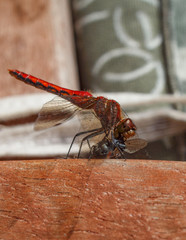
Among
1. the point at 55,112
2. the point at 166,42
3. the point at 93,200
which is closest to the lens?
the point at 93,200

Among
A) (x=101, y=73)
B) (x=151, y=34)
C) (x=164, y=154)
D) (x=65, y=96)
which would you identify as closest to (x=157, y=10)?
(x=151, y=34)

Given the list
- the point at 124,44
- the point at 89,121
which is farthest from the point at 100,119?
the point at 124,44

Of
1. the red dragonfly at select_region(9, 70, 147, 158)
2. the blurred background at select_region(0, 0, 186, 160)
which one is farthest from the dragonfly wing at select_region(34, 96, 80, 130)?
the blurred background at select_region(0, 0, 186, 160)

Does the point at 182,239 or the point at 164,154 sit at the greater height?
the point at 182,239

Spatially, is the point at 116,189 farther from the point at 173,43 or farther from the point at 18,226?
the point at 173,43

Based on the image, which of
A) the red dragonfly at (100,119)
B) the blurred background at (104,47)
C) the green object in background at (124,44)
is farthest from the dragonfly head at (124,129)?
the green object in background at (124,44)

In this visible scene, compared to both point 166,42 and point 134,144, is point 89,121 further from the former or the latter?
point 166,42
